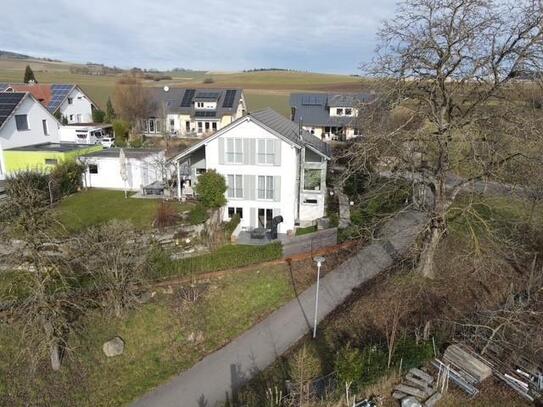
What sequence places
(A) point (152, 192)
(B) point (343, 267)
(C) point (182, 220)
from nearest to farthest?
(B) point (343, 267) < (C) point (182, 220) < (A) point (152, 192)

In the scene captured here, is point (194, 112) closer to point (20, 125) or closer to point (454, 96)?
point (20, 125)

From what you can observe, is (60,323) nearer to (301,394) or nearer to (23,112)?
(301,394)

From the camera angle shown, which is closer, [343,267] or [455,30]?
[455,30]

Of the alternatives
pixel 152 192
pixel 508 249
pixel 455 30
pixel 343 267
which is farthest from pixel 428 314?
pixel 152 192

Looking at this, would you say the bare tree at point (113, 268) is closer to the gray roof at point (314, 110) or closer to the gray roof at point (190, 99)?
the gray roof at point (314, 110)

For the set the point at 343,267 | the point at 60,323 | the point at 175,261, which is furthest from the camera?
the point at 343,267

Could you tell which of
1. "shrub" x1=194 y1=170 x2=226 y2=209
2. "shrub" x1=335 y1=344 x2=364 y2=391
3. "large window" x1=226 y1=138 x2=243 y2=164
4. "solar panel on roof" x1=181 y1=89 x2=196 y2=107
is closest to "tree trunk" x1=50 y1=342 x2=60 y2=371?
"shrub" x1=335 y1=344 x2=364 y2=391

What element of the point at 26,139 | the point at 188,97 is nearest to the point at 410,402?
the point at 26,139

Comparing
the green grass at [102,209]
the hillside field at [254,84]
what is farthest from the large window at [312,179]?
the hillside field at [254,84]
